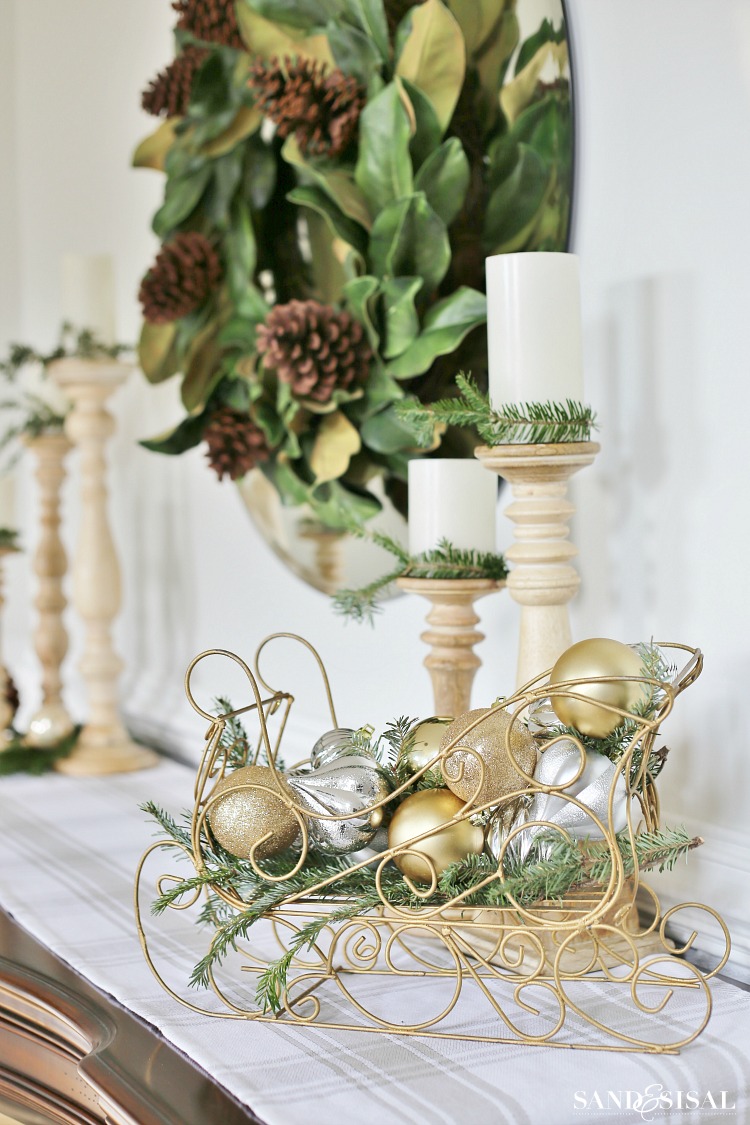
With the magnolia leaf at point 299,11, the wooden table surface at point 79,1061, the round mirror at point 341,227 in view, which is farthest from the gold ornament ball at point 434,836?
the magnolia leaf at point 299,11

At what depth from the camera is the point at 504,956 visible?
59 centimetres

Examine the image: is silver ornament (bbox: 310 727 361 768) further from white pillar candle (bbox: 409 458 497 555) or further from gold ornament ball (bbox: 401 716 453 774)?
white pillar candle (bbox: 409 458 497 555)

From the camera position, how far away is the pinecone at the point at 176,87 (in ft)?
3.93

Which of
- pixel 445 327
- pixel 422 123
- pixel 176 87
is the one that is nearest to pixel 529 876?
pixel 445 327

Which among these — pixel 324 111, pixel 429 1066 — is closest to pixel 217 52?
pixel 324 111

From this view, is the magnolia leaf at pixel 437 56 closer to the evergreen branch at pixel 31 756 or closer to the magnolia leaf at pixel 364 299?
the magnolia leaf at pixel 364 299

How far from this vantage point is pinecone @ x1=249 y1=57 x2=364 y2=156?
99cm

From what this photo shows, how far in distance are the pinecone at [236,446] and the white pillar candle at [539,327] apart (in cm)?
46

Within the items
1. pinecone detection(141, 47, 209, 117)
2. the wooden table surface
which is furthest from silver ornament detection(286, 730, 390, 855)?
pinecone detection(141, 47, 209, 117)

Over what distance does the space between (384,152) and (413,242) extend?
0.08 metres

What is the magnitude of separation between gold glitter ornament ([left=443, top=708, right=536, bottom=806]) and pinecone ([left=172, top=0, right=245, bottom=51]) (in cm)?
81

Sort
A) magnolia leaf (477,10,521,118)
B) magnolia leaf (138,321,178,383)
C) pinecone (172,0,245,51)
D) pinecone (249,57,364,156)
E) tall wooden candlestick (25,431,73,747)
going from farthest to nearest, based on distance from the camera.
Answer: tall wooden candlestick (25,431,73,747)
magnolia leaf (138,321,178,383)
pinecone (172,0,245,51)
pinecone (249,57,364,156)
magnolia leaf (477,10,521,118)

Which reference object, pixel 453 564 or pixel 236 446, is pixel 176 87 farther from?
pixel 453 564

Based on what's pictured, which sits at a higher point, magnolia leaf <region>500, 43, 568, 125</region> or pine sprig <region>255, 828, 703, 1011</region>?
magnolia leaf <region>500, 43, 568, 125</region>
